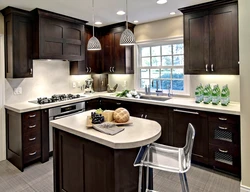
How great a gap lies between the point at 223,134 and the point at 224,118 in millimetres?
261

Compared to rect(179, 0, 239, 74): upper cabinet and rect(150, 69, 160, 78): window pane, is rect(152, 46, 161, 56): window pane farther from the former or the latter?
rect(179, 0, 239, 74): upper cabinet

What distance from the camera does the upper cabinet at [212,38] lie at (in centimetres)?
300

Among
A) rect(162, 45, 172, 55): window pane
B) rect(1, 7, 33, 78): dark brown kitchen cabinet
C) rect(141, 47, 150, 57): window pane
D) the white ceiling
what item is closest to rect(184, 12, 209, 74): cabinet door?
the white ceiling

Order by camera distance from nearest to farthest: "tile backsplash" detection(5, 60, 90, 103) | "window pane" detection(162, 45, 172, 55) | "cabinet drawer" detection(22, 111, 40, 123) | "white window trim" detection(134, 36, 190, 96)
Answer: "cabinet drawer" detection(22, 111, 40, 123) < "tile backsplash" detection(5, 60, 90, 103) < "white window trim" detection(134, 36, 190, 96) < "window pane" detection(162, 45, 172, 55)

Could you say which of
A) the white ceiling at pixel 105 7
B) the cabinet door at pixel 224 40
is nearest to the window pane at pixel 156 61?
the white ceiling at pixel 105 7

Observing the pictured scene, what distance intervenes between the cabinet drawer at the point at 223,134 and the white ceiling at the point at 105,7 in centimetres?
193

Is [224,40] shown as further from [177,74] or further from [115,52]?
[115,52]

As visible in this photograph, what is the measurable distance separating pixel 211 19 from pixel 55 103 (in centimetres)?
297

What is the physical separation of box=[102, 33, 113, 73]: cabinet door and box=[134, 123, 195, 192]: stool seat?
122 inches

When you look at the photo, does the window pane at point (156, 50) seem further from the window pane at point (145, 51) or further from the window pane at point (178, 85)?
the window pane at point (178, 85)

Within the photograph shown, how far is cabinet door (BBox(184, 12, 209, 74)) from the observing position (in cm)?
327

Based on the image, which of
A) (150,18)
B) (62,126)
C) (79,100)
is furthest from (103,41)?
(62,126)

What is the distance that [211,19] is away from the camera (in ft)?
10.5

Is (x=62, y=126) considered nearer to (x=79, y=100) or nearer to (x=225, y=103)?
(x=79, y=100)
